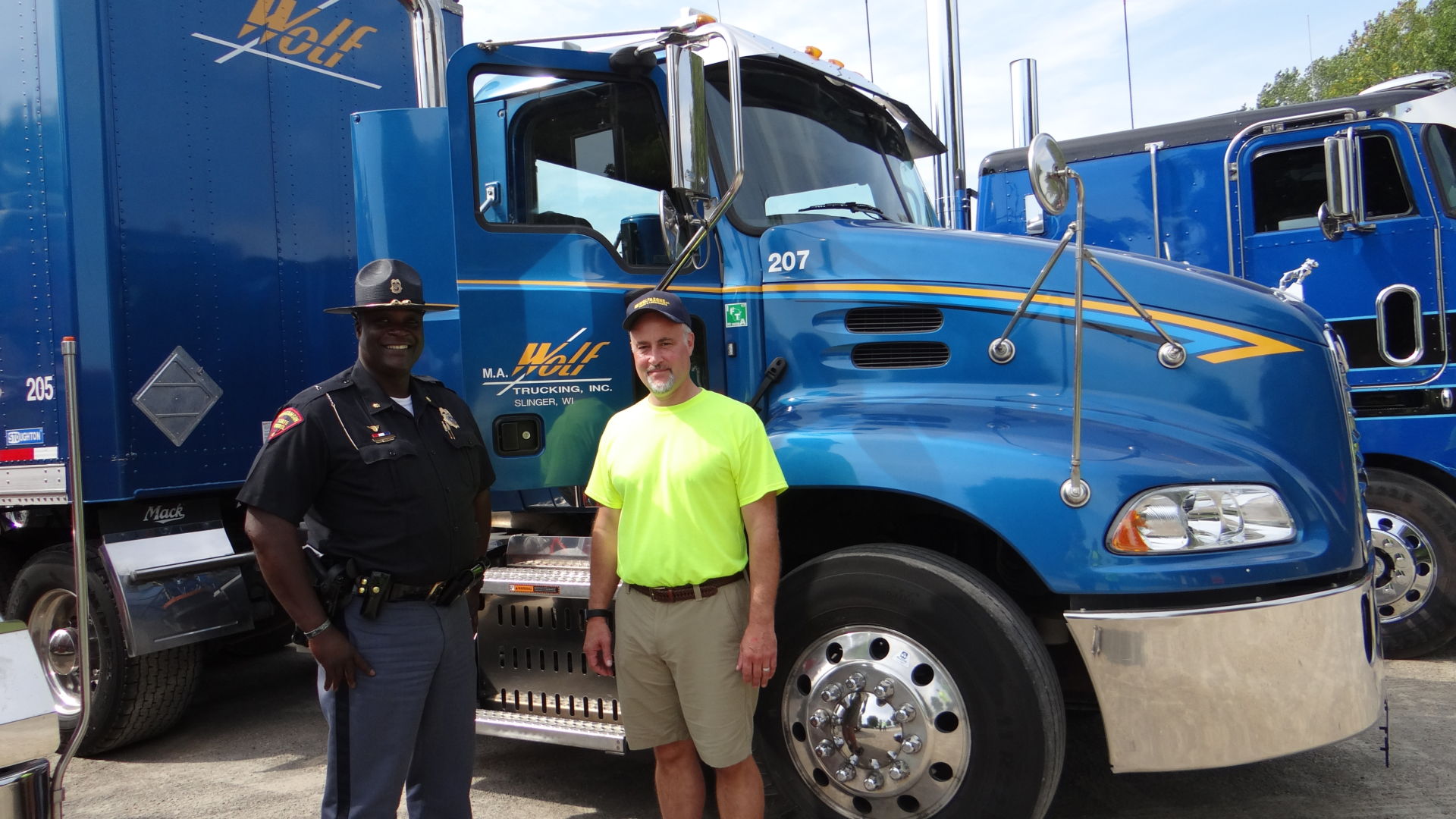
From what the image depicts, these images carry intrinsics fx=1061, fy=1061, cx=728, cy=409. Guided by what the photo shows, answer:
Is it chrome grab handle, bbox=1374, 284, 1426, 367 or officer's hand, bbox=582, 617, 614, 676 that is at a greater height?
chrome grab handle, bbox=1374, 284, 1426, 367

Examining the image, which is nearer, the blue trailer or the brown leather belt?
the brown leather belt

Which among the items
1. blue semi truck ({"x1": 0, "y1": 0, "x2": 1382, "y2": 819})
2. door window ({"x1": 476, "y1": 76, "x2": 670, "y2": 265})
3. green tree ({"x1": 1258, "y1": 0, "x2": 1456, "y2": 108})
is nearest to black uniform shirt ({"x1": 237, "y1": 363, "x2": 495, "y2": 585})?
blue semi truck ({"x1": 0, "y1": 0, "x2": 1382, "y2": 819})

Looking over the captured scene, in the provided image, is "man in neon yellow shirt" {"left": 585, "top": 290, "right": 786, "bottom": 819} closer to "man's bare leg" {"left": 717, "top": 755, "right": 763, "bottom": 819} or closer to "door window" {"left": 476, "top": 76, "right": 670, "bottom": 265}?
"man's bare leg" {"left": 717, "top": 755, "right": 763, "bottom": 819}

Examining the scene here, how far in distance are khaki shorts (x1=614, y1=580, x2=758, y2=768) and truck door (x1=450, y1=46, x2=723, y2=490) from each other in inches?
41.3

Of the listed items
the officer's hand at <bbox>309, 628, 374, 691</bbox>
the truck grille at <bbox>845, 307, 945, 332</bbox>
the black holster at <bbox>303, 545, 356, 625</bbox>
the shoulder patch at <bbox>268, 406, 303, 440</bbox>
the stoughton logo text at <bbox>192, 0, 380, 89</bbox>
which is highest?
the stoughton logo text at <bbox>192, 0, 380, 89</bbox>

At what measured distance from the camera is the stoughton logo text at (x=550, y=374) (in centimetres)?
395

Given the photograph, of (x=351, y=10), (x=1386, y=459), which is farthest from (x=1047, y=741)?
(x=351, y=10)

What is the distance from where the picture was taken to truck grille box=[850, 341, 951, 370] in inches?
149

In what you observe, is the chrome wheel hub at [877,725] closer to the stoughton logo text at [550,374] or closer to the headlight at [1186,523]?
the headlight at [1186,523]

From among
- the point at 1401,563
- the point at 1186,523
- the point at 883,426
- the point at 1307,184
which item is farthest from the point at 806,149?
the point at 1401,563

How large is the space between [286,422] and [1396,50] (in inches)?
1288

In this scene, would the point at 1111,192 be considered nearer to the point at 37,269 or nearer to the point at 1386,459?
the point at 1386,459

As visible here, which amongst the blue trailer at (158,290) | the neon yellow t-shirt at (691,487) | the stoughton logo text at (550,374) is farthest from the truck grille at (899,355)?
the blue trailer at (158,290)

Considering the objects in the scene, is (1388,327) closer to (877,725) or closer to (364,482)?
(877,725)
